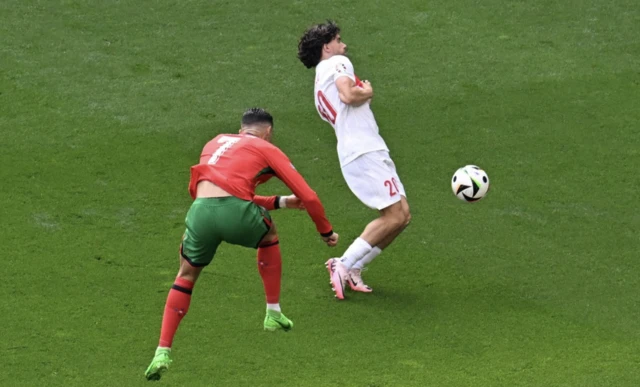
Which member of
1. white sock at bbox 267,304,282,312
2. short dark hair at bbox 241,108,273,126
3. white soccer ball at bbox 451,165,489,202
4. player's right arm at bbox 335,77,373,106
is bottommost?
white sock at bbox 267,304,282,312

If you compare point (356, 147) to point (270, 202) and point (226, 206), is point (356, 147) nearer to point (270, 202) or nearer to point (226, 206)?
point (270, 202)

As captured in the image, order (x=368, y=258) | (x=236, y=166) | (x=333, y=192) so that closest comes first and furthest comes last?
(x=236, y=166)
(x=368, y=258)
(x=333, y=192)

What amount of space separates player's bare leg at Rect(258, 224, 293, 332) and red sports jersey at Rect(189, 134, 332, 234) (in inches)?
16.3

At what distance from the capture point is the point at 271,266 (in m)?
8.84

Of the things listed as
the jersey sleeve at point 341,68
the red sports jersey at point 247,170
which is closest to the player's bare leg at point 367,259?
the jersey sleeve at point 341,68

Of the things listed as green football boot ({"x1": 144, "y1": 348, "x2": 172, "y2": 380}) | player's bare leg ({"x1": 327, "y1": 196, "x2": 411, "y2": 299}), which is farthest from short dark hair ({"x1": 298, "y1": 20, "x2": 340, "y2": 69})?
green football boot ({"x1": 144, "y1": 348, "x2": 172, "y2": 380})

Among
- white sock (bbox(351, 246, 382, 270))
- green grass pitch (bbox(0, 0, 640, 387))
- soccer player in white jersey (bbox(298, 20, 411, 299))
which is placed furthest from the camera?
white sock (bbox(351, 246, 382, 270))

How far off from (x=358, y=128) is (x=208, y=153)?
2.07 meters

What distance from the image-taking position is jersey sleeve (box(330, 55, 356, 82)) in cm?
1000

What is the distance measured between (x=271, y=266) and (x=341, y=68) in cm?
211

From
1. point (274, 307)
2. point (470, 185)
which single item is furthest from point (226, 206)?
point (470, 185)

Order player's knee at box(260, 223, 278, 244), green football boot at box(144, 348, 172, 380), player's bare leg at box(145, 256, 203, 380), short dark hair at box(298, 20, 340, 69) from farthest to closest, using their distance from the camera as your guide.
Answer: short dark hair at box(298, 20, 340, 69) < player's knee at box(260, 223, 278, 244) < player's bare leg at box(145, 256, 203, 380) < green football boot at box(144, 348, 172, 380)

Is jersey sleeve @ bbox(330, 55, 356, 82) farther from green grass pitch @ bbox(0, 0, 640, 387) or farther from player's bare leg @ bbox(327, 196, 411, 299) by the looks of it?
green grass pitch @ bbox(0, 0, 640, 387)

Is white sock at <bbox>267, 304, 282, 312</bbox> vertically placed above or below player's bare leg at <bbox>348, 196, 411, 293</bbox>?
above
